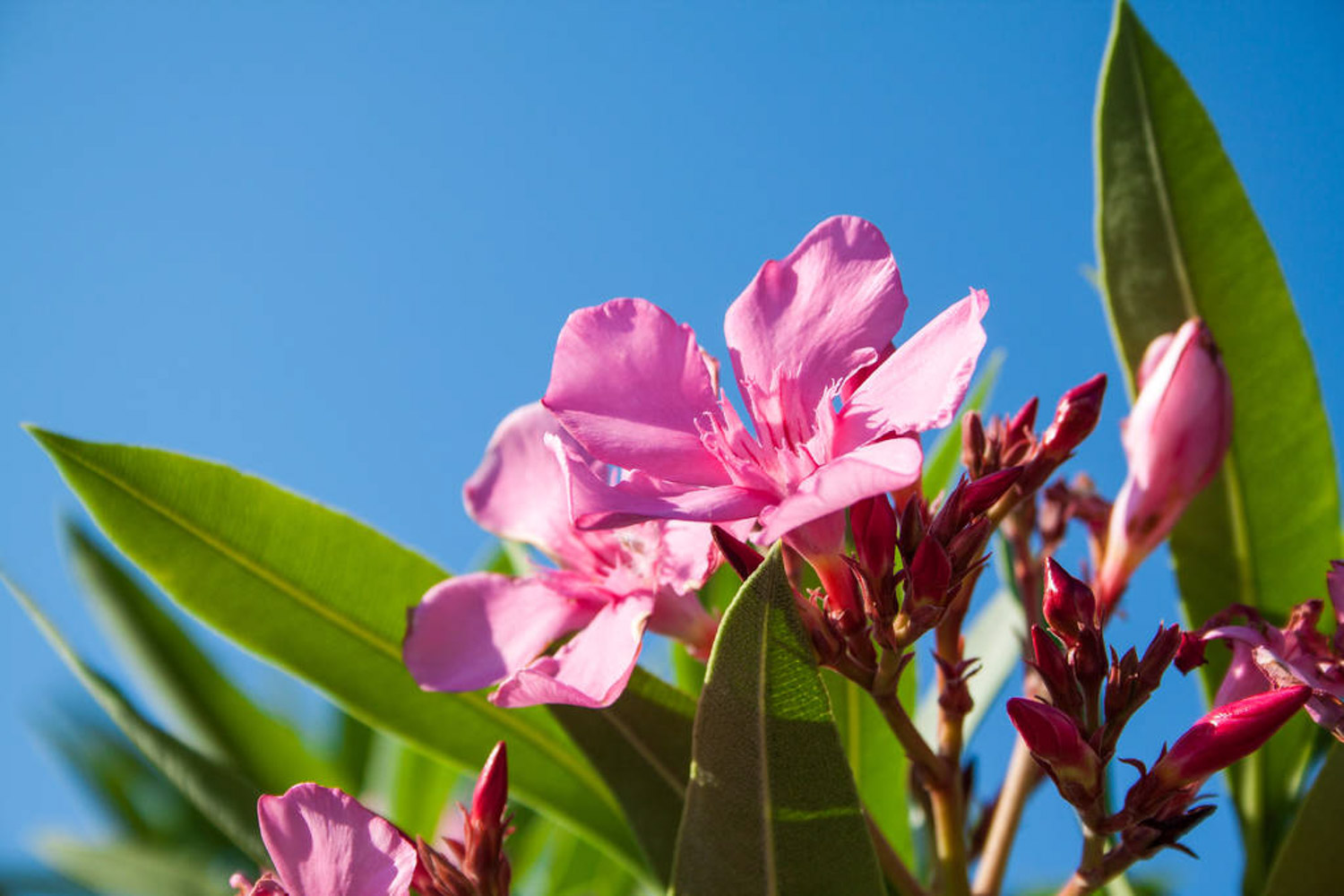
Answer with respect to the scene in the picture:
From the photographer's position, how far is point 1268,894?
1.03 metres

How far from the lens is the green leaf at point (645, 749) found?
1.03 m

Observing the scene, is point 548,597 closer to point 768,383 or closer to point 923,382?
point 768,383

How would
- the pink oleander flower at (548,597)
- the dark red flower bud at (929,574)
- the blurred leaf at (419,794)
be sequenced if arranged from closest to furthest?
the dark red flower bud at (929,574) < the pink oleander flower at (548,597) < the blurred leaf at (419,794)

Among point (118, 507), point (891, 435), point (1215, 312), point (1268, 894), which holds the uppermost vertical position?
point (1215, 312)

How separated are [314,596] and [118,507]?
21 cm

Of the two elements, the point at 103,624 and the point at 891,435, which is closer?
the point at 891,435

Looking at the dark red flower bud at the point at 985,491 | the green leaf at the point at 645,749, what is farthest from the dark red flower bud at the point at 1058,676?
the green leaf at the point at 645,749

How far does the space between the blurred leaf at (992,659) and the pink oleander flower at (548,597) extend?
1.96ft

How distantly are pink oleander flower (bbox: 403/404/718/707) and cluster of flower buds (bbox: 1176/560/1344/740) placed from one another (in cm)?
41

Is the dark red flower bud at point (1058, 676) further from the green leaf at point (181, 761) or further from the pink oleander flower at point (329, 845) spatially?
the green leaf at point (181, 761)

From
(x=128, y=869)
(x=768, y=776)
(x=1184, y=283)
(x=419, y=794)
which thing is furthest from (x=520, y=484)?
(x=128, y=869)

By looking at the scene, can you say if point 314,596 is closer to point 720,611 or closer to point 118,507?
point 118,507

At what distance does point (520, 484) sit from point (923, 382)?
50 cm

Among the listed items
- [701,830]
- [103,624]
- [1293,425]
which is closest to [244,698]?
[103,624]
